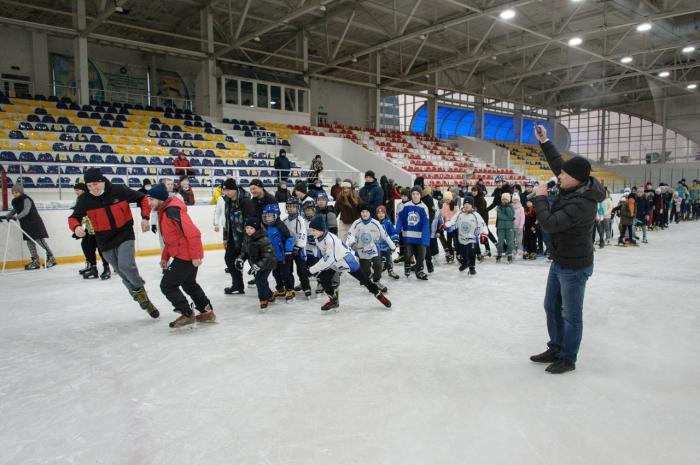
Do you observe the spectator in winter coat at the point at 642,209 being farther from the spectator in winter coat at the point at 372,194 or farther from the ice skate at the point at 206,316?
the ice skate at the point at 206,316

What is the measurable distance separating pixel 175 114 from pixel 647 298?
56.0 ft

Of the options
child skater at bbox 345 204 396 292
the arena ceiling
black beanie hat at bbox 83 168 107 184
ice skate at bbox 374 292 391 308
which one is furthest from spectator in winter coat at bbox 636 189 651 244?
black beanie hat at bbox 83 168 107 184

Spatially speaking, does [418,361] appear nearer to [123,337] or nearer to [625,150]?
[123,337]

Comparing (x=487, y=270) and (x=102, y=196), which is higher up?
(x=102, y=196)

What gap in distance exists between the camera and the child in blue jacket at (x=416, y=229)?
643 cm

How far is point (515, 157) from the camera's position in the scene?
30.9m

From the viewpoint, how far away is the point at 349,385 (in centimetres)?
292

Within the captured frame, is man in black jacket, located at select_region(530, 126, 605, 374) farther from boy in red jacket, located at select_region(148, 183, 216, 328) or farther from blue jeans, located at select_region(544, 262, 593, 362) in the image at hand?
boy in red jacket, located at select_region(148, 183, 216, 328)

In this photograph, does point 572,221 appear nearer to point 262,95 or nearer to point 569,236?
point 569,236

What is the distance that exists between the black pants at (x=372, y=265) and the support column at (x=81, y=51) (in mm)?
14472

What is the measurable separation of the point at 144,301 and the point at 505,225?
19.7 ft

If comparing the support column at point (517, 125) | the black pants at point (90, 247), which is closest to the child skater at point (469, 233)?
the black pants at point (90, 247)

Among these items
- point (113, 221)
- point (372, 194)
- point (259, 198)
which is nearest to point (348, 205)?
point (372, 194)

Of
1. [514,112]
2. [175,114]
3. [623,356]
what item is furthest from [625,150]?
[623,356]
